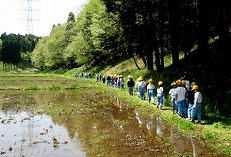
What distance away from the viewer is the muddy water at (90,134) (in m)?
14.0

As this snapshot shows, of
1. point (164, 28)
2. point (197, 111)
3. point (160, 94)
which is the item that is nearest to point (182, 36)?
point (164, 28)

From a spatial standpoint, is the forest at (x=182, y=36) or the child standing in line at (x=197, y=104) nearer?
the child standing in line at (x=197, y=104)

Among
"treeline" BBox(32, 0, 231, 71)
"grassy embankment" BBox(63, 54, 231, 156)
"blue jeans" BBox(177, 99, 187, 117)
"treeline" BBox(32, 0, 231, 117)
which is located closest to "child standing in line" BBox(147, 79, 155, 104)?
"grassy embankment" BBox(63, 54, 231, 156)

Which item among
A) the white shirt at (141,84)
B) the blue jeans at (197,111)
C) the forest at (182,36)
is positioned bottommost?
the blue jeans at (197,111)

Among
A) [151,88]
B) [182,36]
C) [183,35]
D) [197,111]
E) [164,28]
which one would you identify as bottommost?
[197,111]

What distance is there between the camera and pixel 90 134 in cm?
1745

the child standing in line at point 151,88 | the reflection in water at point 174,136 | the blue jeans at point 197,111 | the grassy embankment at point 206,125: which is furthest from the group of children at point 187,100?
the child standing in line at point 151,88

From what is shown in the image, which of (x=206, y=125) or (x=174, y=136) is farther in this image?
(x=206, y=125)

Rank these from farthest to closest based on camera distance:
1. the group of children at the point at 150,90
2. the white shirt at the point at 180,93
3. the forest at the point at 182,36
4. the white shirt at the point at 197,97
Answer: the forest at the point at 182,36 < the group of children at the point at 150,90 < the white shirt at the point at 180,93 < the white shirt at the point at 197,97

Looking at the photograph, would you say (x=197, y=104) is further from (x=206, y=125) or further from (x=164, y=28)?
(x=164, y=28)

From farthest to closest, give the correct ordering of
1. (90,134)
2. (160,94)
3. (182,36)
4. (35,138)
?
(182,36)
(160,94)
(90,134)
(35,138)

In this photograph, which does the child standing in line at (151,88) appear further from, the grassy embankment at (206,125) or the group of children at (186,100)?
the group of children at (186,100)

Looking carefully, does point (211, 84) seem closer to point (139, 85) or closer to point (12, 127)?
point (139, 85)

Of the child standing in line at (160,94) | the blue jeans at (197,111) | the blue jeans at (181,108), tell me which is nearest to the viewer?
the blue jeans at (197,111)
